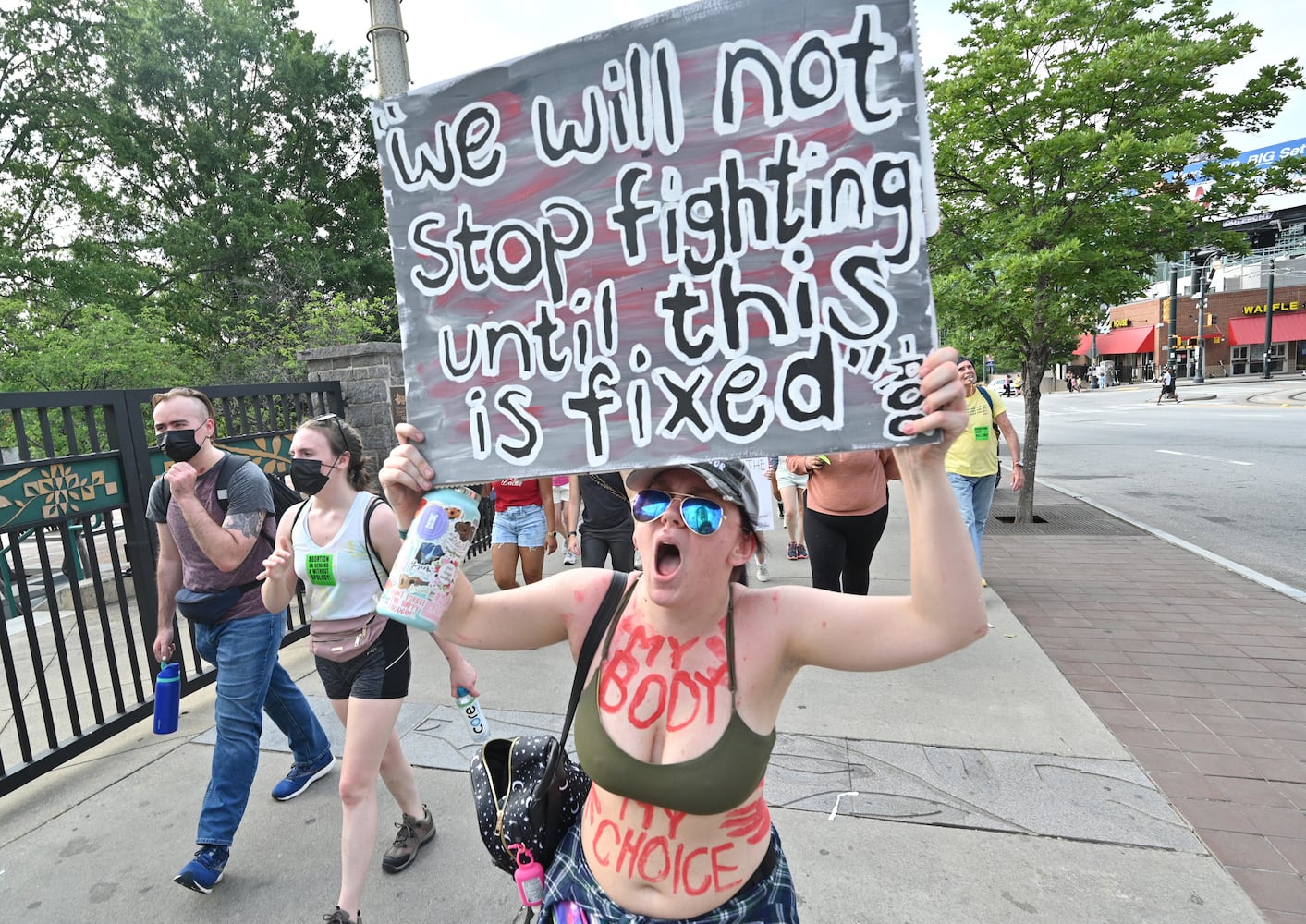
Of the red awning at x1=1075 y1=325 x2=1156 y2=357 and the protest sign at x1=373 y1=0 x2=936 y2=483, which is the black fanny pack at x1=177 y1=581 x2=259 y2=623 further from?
the red awning at x1=1075 y1=325 x2=1156 y2=357

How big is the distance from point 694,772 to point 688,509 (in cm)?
56

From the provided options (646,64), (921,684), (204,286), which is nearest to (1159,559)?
(921,684)

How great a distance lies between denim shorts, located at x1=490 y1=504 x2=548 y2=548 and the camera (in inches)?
210

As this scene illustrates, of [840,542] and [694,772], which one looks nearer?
[694,772]

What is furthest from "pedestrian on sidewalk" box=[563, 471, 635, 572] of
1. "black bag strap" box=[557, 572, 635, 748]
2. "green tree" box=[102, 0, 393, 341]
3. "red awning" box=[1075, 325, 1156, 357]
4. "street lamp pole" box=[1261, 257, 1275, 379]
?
"red awning" box=[1075, 325, 1156, 357]

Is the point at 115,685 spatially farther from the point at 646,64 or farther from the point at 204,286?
the point at 204,286

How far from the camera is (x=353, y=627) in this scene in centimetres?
256

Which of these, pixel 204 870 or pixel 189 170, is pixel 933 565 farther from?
pixel 189 170

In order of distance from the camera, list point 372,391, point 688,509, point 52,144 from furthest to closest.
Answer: point 52,144, point 372,391, point 688,509

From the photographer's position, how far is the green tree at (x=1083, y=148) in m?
6.62

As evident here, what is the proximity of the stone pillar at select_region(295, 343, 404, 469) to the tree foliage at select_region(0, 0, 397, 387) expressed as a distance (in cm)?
984

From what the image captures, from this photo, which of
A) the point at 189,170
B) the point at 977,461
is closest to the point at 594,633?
the point at 977,461

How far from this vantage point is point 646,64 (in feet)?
4.96

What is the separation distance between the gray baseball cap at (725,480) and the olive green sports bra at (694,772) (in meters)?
0.36
